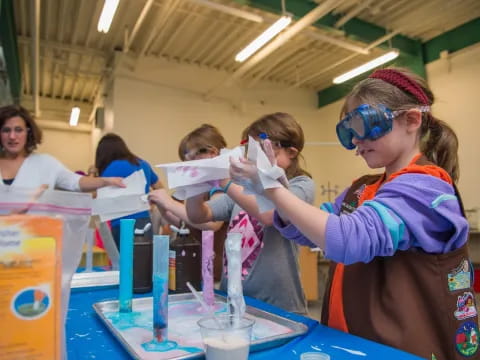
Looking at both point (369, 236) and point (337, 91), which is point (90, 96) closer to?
point (337, 91)

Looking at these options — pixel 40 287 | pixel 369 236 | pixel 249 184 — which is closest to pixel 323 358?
pixel 369 236

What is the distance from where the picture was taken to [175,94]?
6043 mm

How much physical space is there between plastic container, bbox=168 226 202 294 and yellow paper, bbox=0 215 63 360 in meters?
0.67

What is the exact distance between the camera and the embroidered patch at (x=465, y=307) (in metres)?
0.79

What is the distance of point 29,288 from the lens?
464 mm

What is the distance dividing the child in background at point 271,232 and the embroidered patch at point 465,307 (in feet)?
1.69

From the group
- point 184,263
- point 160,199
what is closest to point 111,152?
point 160,199

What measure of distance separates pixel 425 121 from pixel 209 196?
3.15 ft

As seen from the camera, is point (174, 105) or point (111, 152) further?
point (174, 105)

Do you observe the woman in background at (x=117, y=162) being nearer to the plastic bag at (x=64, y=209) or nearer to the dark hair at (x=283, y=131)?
the dark hair at (x=283, y=131)

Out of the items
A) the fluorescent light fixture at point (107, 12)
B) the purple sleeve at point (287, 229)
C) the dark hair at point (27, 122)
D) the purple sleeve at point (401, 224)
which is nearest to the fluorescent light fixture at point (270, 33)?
the fluorescent light fixture at point (107, 12)

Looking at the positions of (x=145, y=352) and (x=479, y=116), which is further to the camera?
(x=479, y=116)

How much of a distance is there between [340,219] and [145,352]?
17.7 inches

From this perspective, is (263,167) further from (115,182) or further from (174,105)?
(174,105)
